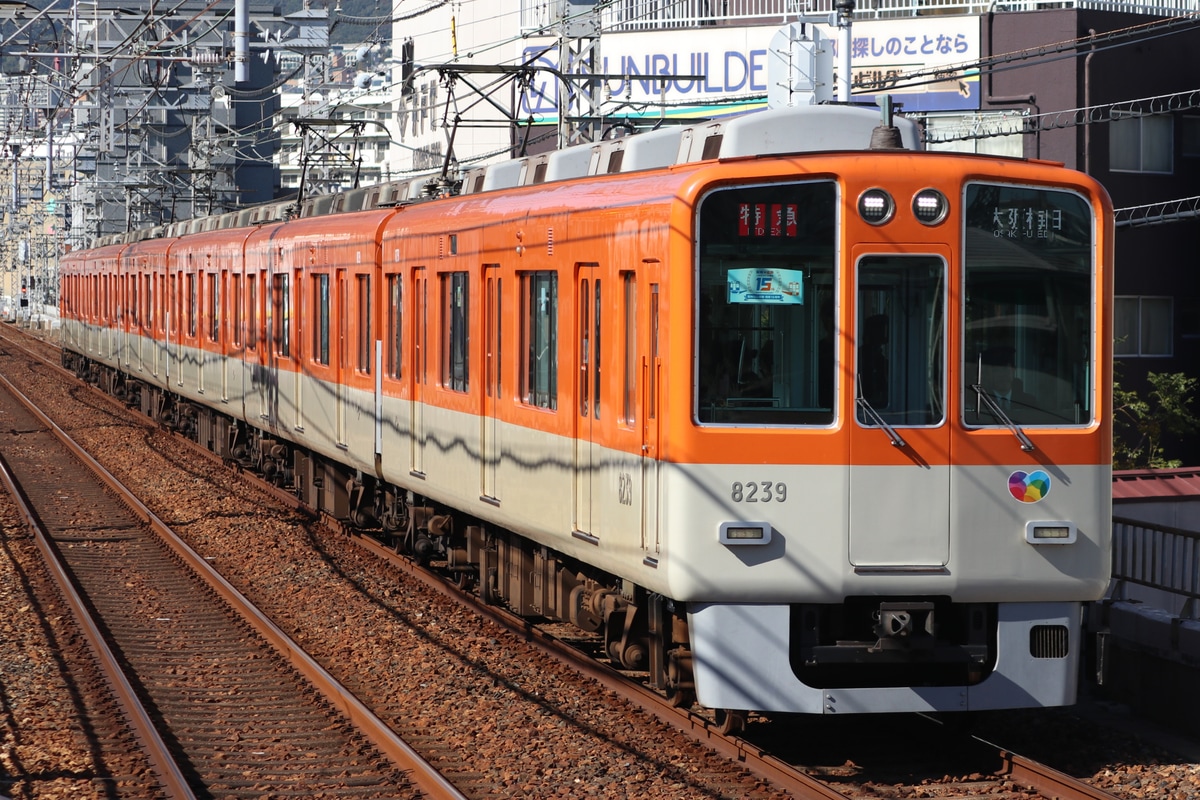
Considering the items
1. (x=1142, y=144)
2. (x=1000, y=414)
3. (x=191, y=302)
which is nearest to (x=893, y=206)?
(x=1000, y=414)

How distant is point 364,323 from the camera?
43.5ft

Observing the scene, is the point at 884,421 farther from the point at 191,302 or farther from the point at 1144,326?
the point at 1144,326

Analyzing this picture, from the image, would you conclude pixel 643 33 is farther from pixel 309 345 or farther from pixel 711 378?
pixel 711 378

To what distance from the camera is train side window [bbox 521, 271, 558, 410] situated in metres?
8.84

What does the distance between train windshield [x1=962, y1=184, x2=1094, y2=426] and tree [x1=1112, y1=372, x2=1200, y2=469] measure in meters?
14.6

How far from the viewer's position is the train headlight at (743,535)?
6945mm

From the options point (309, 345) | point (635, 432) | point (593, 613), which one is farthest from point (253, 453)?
point (635, 432)

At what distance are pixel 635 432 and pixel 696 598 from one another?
0.88 metres

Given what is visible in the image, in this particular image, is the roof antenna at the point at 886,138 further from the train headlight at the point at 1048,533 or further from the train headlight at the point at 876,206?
the train headlight at the point at 1048,533

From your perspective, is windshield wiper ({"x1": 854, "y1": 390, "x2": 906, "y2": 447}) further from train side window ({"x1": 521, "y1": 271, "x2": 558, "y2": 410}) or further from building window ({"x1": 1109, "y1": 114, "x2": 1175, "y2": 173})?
building window ({"x1": 1109, "y1": 114, "x2": 1175, "y2": 173})

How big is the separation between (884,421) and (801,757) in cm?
156

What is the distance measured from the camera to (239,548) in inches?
551

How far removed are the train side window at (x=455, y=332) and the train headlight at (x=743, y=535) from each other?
382 centimetres

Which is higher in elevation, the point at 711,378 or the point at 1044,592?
the point at 711,378
